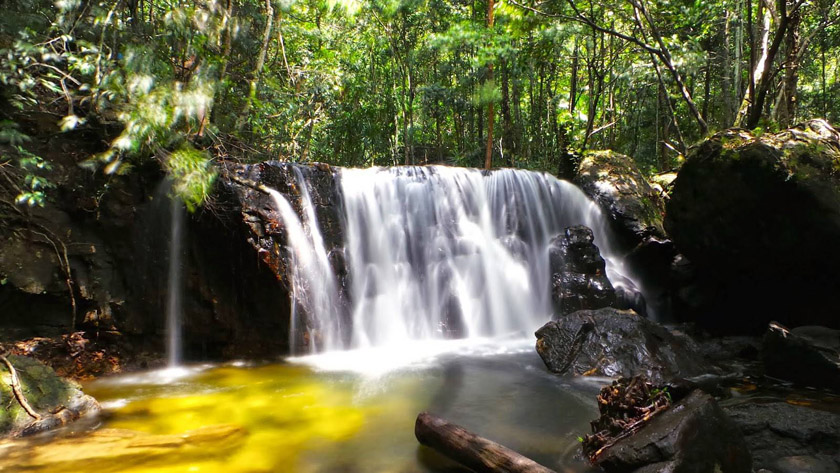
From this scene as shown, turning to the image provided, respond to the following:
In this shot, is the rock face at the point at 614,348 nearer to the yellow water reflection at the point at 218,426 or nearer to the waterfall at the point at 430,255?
the yellow water reflection at the point at 218,426

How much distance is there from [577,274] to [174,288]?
6161mm

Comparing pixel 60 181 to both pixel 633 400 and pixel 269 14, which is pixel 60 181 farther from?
pixel 633 400

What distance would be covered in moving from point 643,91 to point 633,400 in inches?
634

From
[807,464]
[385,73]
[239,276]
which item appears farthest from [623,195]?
[385,73]

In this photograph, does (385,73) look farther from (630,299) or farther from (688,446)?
(688,446)

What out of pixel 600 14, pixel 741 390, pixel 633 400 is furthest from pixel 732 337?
pixel 600 14

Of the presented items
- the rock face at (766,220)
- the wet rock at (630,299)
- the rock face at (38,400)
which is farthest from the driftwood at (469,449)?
the wet rock at (630,299)

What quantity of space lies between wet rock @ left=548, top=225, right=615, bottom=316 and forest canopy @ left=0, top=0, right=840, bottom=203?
114 inches

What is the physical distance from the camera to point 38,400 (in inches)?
168

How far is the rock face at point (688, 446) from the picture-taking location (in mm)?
2793

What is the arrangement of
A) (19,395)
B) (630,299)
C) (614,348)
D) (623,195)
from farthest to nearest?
1. (623,195)
2. (630,299)
3. (614,348)
4. (19,395)

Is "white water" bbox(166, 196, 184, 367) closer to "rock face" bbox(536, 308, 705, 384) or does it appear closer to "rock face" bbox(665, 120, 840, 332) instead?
"rock face" bbox(536, 308, 705, 384)

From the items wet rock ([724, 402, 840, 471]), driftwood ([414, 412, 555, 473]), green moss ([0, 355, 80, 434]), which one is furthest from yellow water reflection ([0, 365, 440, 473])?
wet rock ([724, 402, 840, 471])

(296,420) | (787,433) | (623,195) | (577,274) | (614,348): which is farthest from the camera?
(623,195)
